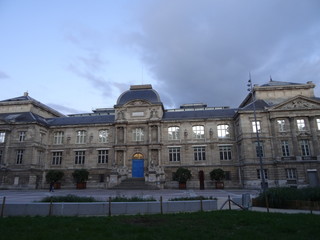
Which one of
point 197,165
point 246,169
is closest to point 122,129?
point 197,165

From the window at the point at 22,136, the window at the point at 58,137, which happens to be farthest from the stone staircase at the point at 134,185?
the window at the point at 22,136

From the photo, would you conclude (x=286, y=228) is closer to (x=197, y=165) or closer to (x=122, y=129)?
(x=197, y=165)

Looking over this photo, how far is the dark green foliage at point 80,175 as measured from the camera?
39.6 meters

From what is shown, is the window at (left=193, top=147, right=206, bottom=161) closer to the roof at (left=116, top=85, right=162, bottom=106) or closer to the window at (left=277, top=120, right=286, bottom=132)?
the roof at (left=116, top=85, right=162, bottom=106)

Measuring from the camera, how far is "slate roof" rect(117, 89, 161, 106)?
44094mm

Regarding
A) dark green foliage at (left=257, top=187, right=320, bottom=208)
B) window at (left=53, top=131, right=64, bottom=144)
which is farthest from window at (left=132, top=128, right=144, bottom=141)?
dark green foliage at (left=257, top=187, right=320, bottom=208)

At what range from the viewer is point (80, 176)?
3956 centimetres

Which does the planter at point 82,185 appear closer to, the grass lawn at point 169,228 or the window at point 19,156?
the window at point 19,156

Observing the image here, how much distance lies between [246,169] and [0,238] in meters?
33.6

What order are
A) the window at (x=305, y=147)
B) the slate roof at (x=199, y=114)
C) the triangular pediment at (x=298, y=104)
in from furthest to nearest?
the slate roof at (x=199, y=114), the triangular pediment at (x=298, y=104), the window at (x=305, y=147)

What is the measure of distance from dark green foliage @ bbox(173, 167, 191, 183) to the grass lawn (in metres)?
25.6

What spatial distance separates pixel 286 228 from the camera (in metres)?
9.18

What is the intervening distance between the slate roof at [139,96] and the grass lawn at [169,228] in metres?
33.5

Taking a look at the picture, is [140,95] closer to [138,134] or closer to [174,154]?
[138,134]
